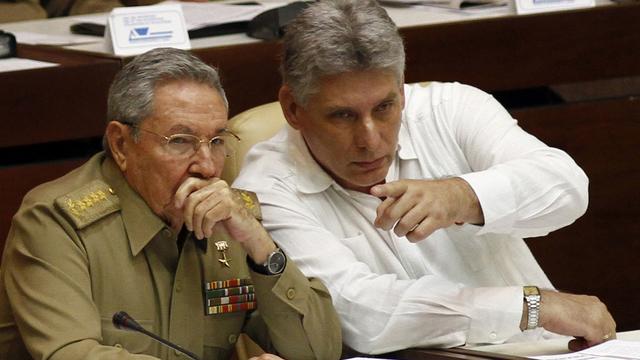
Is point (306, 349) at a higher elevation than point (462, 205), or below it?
below

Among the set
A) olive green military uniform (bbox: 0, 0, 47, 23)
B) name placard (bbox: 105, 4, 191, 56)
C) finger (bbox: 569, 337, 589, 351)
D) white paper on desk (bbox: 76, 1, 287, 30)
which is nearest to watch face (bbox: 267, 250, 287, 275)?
finger (bbox: 569, 337, 589, 351)

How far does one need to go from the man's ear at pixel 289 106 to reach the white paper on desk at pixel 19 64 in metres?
0.75

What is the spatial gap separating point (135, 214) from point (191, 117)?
0.21 metres

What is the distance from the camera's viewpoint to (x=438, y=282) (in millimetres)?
2645

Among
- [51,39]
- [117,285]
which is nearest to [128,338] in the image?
[117,285]

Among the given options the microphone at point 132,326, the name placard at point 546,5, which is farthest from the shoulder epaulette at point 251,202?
the name placard at point 546,5

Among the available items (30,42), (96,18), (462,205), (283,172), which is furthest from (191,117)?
(96,18)

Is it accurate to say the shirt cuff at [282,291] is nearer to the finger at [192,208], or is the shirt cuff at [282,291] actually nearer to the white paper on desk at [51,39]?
the finger at [192,208]

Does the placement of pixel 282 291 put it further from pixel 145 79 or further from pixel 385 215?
pixel 145 79

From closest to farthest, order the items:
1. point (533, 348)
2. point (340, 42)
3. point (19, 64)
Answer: point (533, 348), point (340, 42), point (19, 64)

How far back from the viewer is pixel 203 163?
2480 mm

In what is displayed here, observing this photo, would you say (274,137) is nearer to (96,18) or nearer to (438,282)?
(438,282)

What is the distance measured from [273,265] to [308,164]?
409 millimetres

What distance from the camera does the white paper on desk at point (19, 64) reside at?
3287 mm
